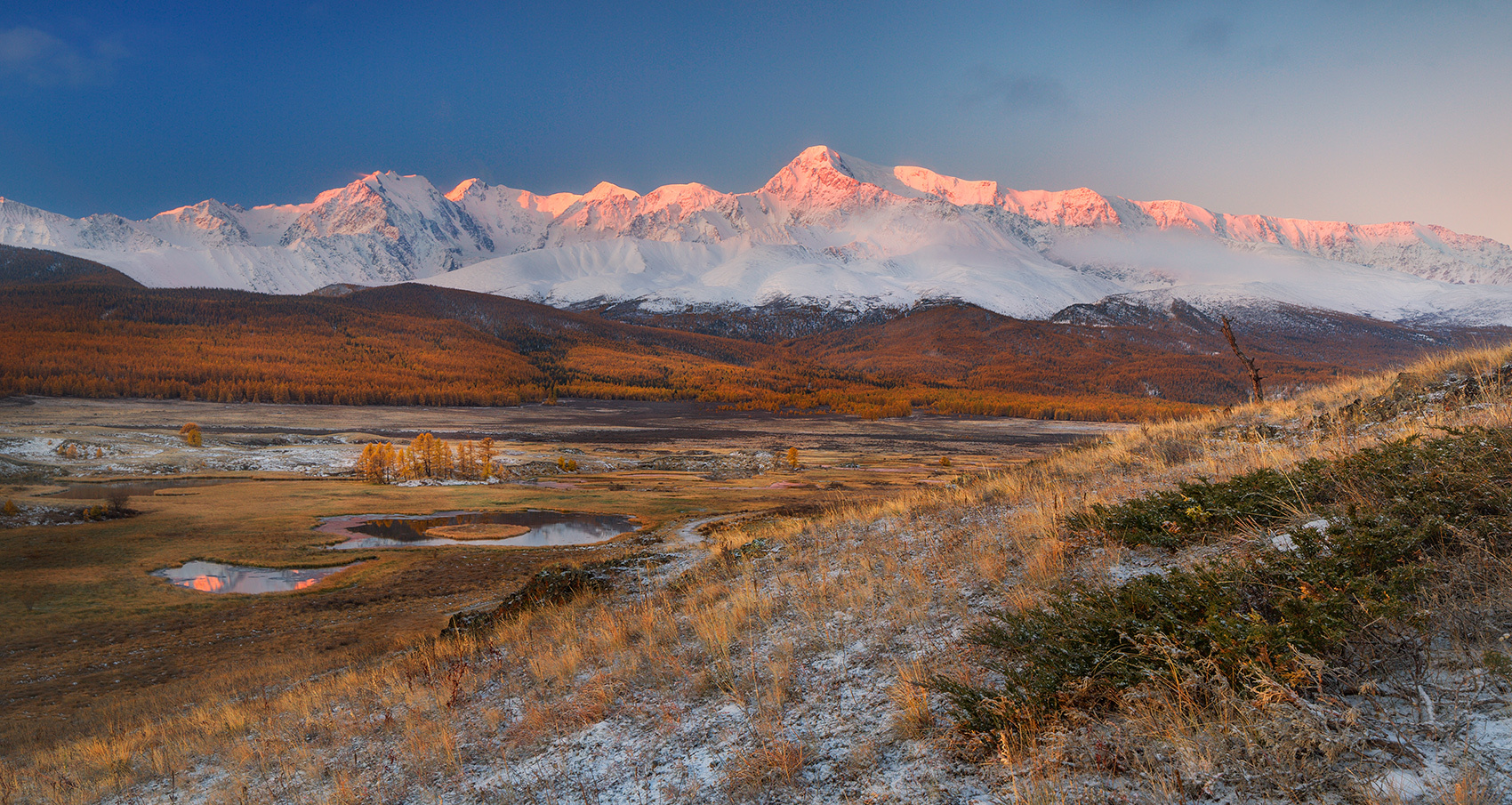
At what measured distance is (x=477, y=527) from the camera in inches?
1543

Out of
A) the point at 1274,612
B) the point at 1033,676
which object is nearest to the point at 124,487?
the point at 1033,676

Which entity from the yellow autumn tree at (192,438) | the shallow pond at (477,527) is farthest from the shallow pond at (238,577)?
the yellow autumn tree at (192,438)

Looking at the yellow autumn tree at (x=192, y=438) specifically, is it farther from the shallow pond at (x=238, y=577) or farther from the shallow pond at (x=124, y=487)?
the shallow pond at (x=238, y=577)

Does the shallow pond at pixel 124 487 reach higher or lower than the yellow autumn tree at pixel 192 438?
lower

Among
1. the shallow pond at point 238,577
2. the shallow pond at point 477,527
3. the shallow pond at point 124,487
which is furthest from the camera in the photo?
the shallow pond at point 124,487

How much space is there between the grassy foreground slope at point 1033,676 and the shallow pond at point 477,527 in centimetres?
2490

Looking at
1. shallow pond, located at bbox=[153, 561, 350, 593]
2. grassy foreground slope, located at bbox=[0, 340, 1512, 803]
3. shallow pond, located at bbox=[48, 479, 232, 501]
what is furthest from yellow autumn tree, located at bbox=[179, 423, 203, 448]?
grassy foreground slope, located at bbox=[0, 340, 1512, 803]

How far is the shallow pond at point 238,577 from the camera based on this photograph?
83.3 ft

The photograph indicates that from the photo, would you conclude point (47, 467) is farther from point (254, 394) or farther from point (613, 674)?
point (254, 394)

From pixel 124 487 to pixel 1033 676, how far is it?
66.2m

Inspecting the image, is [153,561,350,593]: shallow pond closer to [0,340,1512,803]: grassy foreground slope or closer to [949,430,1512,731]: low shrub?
[0,340,1512,803]: grassy foreground slope

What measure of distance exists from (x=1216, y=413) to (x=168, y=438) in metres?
91.1

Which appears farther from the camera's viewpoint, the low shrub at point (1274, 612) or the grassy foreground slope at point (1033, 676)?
the low shrub at point (1274, 612)

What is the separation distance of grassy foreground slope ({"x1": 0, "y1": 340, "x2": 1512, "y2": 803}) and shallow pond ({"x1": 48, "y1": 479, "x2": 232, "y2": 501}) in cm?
4702
